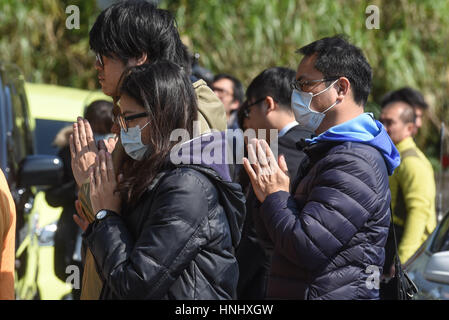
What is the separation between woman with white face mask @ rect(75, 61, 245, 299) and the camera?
234 centimetres

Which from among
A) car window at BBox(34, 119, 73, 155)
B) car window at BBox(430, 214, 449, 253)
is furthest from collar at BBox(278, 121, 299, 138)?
car window at BBox(34, 119, 73, 155)

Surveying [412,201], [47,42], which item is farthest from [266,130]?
[47,42]

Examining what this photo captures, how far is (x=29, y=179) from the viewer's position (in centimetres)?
427

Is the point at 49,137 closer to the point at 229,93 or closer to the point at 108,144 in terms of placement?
the point at 229,93

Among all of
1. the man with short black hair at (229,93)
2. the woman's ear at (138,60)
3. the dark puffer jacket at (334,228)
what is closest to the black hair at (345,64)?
the dark puffer jacket at (334,228)

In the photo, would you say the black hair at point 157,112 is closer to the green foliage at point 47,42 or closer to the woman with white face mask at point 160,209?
the woman with white face mask at point 160,209

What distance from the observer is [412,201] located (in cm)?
473

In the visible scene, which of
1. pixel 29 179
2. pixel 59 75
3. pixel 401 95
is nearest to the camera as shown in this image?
pixel 29 179

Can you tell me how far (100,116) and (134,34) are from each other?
6.94 feet

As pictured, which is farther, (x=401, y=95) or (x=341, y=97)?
(x=401, y=95)

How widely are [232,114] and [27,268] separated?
2.11 meters
